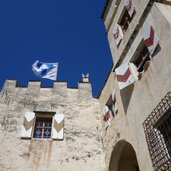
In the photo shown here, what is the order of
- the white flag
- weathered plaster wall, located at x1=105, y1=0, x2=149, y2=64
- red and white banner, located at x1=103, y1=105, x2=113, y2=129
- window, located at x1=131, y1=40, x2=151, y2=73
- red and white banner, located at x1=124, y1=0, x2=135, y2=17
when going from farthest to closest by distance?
the white flag → red and white banner, located at x1=103, y1=105, x2=113, y2=129 → red and white banner, located at x1=124, y1=0, x2=135, y2=17 → weathered plaster wall, located at x1=105, y1=0, x2=149, y2=64 → window, located at x1=131, y1=40, x2=151, y2=73

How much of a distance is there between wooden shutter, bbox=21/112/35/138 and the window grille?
555 centimetres

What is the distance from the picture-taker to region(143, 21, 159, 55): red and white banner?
7.29 metres

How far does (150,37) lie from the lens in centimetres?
756

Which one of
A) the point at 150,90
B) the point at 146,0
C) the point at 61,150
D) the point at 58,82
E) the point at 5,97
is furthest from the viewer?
the point at 58,82

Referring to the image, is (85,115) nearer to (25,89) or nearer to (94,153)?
(94,153)

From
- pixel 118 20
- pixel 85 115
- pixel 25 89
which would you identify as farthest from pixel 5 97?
pixel 118 20

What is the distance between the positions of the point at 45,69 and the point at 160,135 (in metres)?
8.69

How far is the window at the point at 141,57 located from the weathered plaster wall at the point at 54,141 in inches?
159

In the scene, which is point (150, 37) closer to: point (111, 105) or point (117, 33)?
point (117, 33)

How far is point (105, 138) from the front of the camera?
1072cm

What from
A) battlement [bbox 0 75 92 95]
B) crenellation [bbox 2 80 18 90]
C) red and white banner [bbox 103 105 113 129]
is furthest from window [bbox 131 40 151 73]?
crenellation [bbox 2 80 18 90]

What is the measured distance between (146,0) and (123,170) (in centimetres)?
608

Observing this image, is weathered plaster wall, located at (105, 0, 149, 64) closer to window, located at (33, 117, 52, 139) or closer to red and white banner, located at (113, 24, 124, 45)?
red and white banner, located at (113, 24, 124, 45)

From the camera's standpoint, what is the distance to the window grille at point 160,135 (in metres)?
6.19
